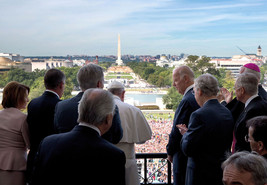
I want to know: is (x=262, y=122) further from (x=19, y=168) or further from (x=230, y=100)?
(x=19, y=168)

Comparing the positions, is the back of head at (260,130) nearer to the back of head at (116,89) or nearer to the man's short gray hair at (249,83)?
the man's short gray hair at (249,83)

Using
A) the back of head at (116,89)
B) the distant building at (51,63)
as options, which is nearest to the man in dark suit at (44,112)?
the back of head at (116,89)

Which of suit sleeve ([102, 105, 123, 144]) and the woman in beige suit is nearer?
suit sleeve ([102, 105, 123, 144])

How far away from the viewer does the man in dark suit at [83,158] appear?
115cm

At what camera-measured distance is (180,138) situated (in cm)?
218

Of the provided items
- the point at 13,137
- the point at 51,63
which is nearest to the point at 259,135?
the point at 13,137

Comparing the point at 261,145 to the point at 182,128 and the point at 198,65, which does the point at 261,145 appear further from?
the point at 198,65

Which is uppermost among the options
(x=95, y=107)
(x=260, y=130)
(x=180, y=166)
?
(x=95, y=107)

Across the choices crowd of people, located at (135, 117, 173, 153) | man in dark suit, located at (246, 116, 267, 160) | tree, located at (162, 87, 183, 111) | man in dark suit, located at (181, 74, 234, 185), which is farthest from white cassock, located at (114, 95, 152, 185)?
tree, located at (162, 87, 183, 111)

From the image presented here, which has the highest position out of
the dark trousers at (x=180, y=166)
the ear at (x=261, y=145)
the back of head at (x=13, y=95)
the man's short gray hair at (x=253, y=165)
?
the back of head at (x=13, y=95)

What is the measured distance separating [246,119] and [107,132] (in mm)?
807

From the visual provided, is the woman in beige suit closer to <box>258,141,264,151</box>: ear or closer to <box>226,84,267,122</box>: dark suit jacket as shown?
<box>258,141,264,151</box>: ear

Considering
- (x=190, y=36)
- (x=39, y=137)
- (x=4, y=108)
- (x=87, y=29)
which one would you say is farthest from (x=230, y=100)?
(x=190, y=36)

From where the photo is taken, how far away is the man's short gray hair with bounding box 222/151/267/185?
100 cm
